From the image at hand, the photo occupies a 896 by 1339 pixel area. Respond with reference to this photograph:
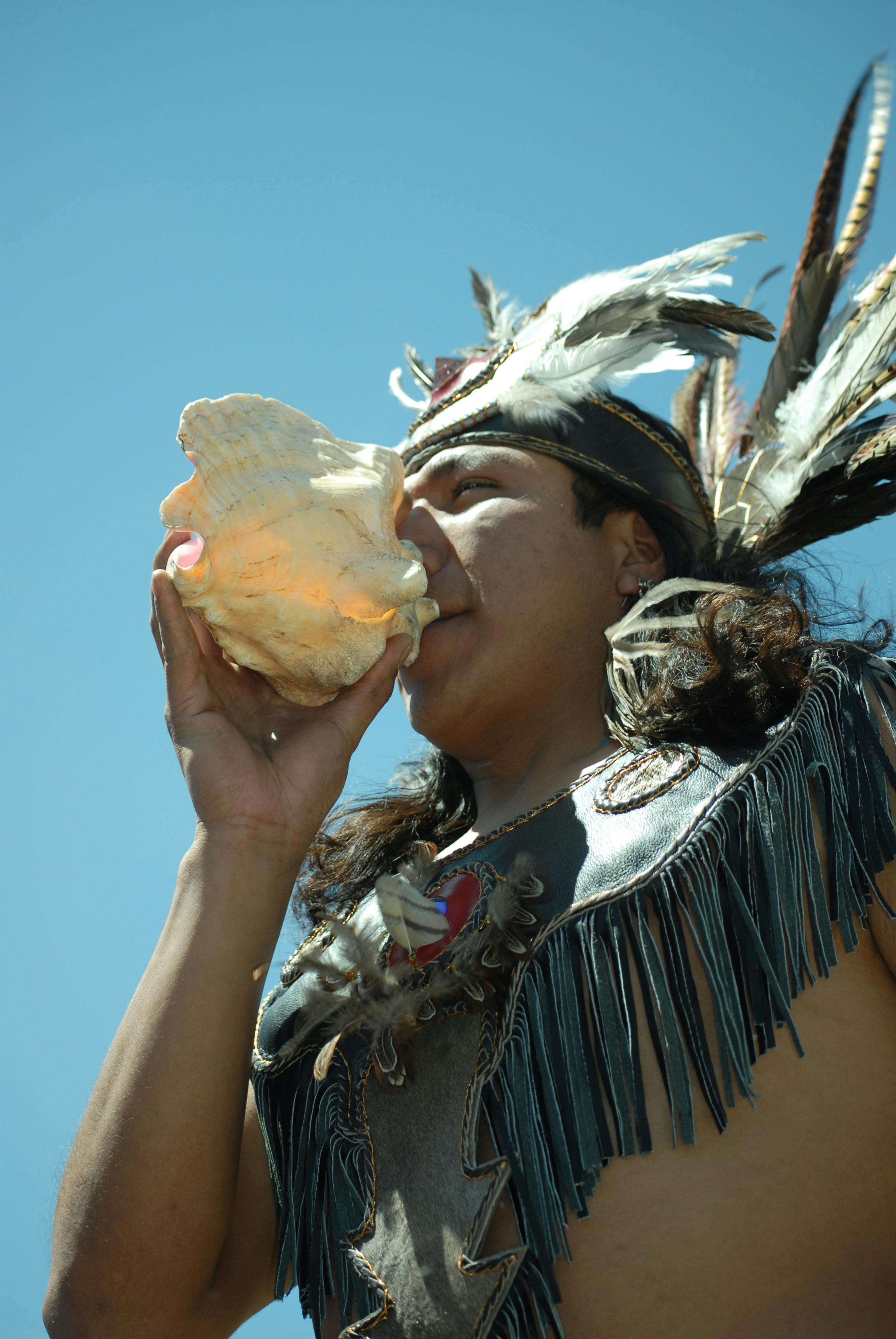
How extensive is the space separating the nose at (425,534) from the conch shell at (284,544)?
0.14 metres

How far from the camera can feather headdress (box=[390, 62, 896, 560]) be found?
7.39ft

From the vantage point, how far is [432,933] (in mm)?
1729

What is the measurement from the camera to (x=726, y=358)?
2.40 meters

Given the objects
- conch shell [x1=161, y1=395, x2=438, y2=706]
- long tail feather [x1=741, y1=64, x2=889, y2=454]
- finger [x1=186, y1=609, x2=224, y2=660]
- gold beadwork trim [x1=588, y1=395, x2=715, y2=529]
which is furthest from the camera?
long tail feather [x1=741, y1=64, x2=889, y2=454]

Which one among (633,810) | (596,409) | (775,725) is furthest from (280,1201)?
(596,409)

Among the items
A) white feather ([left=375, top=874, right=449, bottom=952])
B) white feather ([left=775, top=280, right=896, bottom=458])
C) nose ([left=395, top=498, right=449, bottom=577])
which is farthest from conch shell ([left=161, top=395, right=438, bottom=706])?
white feather ([left=775, top=280, right=896, bottom=458])

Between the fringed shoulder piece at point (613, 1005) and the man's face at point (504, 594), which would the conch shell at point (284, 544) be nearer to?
the man's face at point (504, 594)

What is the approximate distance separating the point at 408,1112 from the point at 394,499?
39.3 inches

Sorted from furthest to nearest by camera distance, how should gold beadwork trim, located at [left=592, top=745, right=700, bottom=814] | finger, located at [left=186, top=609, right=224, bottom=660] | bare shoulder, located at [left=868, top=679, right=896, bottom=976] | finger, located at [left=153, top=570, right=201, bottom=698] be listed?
1. finger, located at [left=186, top=609, right=224, bottom=660]
2. finger, located at [left=153, top=570, right=201, bottom=698]
3. gold beadwork trim, located at [left=592, top=745, right=700, bottom=814]
4. bare shoulder, located at [left=868, top=679, right=896, bottom=976]

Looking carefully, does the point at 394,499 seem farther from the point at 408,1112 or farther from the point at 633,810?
the point at 408,1112

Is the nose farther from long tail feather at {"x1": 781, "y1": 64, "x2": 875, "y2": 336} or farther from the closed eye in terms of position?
long tail feather at {"x1": 781, "y1": 64, "x2": 875, "y2": 336}

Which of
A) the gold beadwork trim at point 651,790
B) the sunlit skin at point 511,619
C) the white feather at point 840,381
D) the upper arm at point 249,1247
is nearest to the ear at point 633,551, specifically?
the sunlit skin at point 511,619

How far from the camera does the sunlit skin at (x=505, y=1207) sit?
1.40 m

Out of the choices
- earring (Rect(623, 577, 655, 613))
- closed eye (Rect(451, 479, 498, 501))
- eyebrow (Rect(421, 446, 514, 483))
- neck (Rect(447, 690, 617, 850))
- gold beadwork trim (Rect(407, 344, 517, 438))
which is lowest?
neck (Rect(447, 690, 617, 850))
